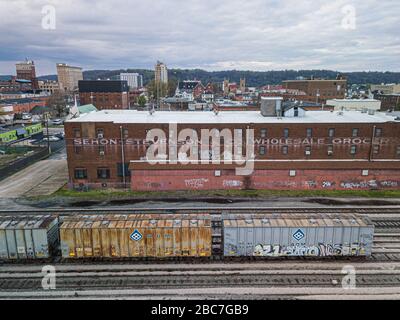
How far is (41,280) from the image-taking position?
20.8m

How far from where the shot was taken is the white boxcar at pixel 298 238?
22078mm

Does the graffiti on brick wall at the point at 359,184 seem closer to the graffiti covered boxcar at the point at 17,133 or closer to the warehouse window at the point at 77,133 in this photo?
the warehouse window at the point at 77,133

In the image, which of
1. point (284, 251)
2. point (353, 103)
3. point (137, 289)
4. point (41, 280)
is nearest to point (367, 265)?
point (284, 251)

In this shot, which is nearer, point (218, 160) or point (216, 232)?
point (216, 232)

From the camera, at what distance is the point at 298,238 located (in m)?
22.3

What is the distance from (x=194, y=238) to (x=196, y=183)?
675 inches

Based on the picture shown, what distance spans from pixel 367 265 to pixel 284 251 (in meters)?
5.88

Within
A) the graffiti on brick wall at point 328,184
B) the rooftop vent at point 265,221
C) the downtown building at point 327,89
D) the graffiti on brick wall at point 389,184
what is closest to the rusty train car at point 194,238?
the rooftop vent at point 265,221

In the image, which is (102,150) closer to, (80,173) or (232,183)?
(80,173)

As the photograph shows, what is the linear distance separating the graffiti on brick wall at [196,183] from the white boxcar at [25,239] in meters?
18.7

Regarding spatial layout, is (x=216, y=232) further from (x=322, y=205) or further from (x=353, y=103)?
(x=353, y=103)

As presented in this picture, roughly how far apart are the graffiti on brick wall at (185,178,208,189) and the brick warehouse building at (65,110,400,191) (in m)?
0.13

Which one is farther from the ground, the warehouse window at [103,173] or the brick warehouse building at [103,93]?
the brick warehouse building at [103,93]

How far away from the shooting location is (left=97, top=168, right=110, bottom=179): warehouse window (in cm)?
4122
